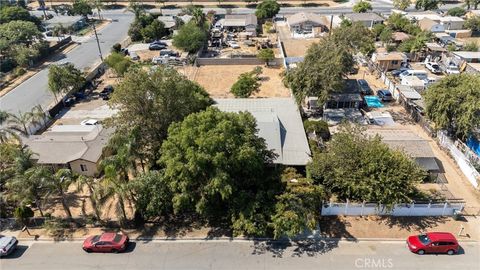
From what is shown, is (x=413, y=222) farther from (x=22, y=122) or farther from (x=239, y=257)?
(x=22, y=122)

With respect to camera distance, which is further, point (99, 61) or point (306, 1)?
point (306, 1)

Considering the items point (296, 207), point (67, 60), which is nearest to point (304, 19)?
point (67, 60)

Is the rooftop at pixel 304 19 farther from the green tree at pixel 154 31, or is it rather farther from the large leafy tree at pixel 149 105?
the large leafy tree at pixel 149 105

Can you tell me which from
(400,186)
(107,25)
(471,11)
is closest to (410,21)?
(471,11)

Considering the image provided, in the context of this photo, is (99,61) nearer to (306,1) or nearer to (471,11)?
(306,1)

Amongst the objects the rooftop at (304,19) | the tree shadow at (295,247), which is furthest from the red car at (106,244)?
the rooftop at (304,19)
